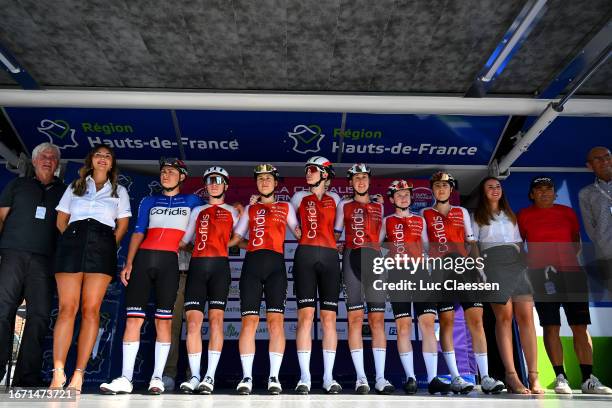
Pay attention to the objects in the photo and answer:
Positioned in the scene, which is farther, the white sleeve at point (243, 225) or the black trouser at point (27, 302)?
the white sleeve at point (243, 225)

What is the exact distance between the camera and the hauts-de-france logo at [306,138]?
6102 mm

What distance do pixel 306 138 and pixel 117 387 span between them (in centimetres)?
347

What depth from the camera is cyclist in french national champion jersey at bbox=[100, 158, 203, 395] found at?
4.22 m

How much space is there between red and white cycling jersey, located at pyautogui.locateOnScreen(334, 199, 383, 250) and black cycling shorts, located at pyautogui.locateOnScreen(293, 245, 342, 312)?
1.00 feet

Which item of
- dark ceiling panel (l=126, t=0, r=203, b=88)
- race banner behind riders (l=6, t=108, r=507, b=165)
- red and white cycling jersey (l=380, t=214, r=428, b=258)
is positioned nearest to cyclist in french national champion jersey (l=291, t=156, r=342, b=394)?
red and white cycling jersey (l=380, t=214, r=428, b=258)

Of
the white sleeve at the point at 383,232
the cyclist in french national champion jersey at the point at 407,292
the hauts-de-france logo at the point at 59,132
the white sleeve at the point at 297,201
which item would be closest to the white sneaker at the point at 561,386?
the cyclist in french national champion jersey at the point at 407,292

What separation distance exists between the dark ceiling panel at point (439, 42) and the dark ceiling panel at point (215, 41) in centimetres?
141

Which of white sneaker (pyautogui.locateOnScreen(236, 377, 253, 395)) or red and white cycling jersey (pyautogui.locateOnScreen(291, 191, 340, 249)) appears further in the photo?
red and white cycling jersey (pyautogui.locateOnScreen(291, 191, 340, 249))

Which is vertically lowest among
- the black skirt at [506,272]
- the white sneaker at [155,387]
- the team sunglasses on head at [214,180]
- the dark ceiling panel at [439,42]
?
the white sneaker at [155,387]

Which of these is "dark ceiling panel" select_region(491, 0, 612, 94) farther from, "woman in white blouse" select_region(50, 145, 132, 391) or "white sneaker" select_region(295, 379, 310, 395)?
"woman in white blouse" select_region(50, 145, 132, 391)

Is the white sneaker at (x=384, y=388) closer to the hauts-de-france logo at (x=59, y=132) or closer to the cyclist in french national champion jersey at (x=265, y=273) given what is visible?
the cyclist in french national champion jersey at (x=265, y=273)

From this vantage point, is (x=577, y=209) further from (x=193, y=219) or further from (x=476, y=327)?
(x=193, y=219)

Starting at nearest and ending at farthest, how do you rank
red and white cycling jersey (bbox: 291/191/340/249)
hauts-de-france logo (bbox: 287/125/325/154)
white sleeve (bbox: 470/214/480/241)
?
red and white cycling jersey (bbox: 291/191/340/249)
white sleeve (bbox: 470/214/480/241)
hauts-de-france logo (bbox: 287/125/325/154)

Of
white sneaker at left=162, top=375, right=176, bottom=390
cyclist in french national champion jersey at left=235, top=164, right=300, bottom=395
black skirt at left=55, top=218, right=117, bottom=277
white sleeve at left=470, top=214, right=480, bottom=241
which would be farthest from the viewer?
white sneaker at left=162, top=375, right=176, bottom=390
